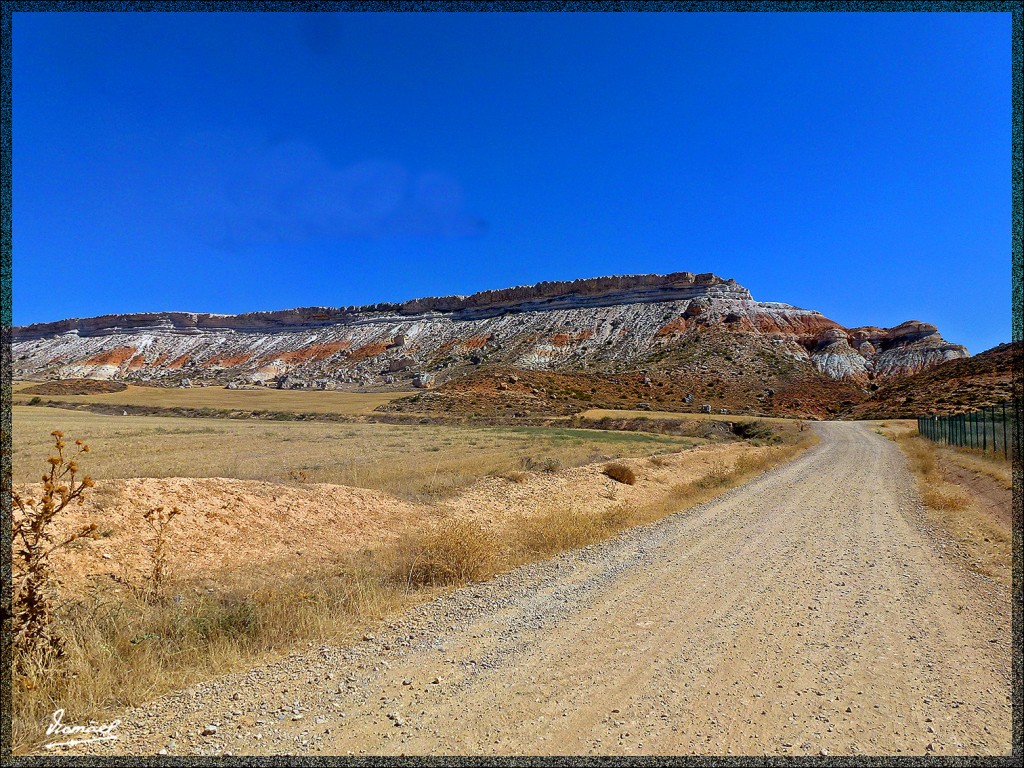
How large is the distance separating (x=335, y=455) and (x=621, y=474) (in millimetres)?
11940

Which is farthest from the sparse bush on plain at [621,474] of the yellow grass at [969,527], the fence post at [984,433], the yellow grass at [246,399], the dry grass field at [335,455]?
the yellow grass at [246,399]

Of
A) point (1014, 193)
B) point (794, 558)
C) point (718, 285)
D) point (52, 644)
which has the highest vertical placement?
point (718, 285)

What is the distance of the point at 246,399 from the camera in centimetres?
7150

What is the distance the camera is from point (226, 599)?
610cm

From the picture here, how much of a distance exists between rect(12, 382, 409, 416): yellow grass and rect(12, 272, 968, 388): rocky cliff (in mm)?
13183

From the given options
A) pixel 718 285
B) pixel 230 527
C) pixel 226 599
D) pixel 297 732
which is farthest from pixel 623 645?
pixel 718 285

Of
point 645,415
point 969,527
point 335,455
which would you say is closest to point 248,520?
point 969,527

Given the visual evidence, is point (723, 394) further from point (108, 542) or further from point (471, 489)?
point (108, 542)

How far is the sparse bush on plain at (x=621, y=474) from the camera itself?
16969mm

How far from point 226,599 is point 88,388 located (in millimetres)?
89703

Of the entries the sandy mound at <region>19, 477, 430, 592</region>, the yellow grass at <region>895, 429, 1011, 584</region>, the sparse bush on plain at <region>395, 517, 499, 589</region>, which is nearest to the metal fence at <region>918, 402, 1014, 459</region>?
the yellow grass at <region>895, 429, 1011, 584</region>

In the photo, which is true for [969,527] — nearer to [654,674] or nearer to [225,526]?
[654,674]

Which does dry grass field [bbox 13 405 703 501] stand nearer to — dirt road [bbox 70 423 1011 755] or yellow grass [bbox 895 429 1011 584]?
dirt road [bbox 70 423 1011 755]

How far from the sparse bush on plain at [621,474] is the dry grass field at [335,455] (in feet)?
5.53
